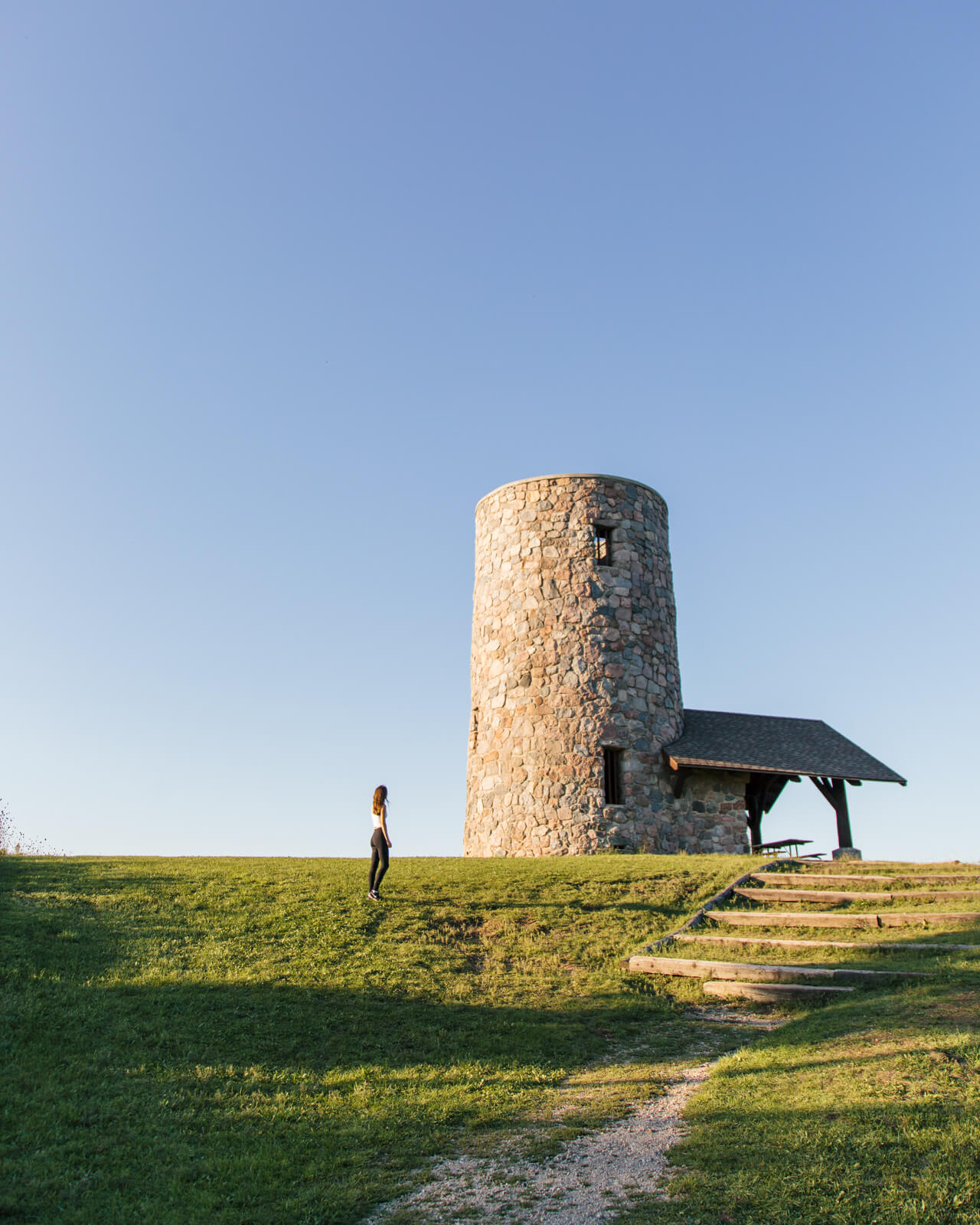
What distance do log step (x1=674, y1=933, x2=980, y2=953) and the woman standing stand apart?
394 centimetres

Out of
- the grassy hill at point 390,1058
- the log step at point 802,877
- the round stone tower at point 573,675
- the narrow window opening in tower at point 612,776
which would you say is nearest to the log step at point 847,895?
the log step at point 802,877

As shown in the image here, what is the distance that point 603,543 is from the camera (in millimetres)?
22453

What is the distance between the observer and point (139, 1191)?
5680mm

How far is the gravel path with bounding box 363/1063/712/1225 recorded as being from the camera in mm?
5203

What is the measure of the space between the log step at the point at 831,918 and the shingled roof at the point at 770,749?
794cm

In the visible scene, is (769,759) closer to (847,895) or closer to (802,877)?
(802,877)

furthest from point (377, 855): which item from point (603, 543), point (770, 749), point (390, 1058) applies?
point (770, 749)

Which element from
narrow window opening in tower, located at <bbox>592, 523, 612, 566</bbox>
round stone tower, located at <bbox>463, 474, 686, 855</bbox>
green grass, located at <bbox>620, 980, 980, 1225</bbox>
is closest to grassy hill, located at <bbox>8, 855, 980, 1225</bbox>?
green grass, located at <bbox>620, 980, 980, 1225</bbox>

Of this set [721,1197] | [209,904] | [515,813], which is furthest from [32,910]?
[515,813]

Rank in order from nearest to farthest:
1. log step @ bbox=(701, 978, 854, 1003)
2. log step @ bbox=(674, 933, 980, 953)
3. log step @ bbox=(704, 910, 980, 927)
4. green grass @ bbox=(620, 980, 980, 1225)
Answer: green grass @ bbox=(620, 980, 980, 1225) → log step @ bbox=(701, 978, 854, 1003) → log step @ bbox=(674, 933, 980, 953) → log step @ bbox=(704, 910, 980, 927)

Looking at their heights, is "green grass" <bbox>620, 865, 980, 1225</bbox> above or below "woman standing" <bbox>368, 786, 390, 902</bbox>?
below

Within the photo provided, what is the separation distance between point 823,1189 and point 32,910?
9.47 m

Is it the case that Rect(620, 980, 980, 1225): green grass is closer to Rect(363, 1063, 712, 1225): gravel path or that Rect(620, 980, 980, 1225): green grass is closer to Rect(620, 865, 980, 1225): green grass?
Rect(620, 865, 980, 1225): green grass

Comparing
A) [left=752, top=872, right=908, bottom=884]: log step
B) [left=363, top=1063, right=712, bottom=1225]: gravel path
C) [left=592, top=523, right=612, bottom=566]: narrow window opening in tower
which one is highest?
[left=592, top=523, right=612, bottom=566]: narrow window opening in tower
